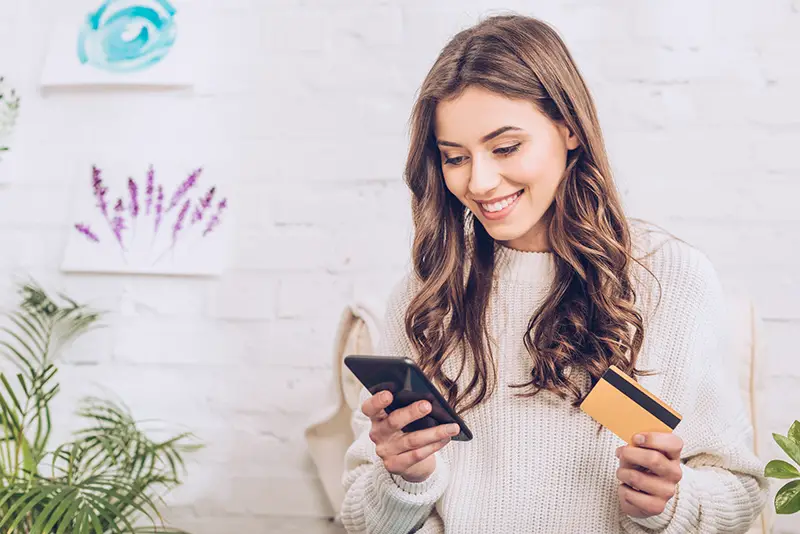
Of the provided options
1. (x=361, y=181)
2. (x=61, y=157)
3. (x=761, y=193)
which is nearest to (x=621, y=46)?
(x=761, y=193)

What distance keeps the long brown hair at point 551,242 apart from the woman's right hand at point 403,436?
0.53ft

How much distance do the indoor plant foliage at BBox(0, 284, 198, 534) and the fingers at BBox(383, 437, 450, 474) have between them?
1.76ft

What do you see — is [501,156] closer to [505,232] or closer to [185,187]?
[505,232]

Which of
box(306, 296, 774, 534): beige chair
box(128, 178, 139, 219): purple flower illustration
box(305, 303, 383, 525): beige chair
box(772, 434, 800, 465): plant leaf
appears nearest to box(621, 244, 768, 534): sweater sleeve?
box(306, 296, 774, 534): beige chair

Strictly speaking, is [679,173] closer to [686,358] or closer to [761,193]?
[761,193]

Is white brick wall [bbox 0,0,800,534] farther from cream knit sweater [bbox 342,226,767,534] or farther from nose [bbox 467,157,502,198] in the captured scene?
nose [bbox 467,157,502,198]

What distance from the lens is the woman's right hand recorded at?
3.45 feet

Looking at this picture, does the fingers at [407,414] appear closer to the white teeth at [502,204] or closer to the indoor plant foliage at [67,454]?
the white teeth at [502,204]

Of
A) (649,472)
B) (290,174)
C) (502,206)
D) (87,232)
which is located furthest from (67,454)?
(649,472)

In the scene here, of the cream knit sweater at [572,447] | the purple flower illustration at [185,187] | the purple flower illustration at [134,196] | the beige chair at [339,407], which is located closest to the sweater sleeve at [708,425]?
the cream knit sweater at [572,447]

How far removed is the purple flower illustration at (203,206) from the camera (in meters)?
1.70

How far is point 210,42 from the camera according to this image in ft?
5.66

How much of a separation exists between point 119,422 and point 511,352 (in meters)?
0.79

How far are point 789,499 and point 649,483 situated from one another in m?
0.16
